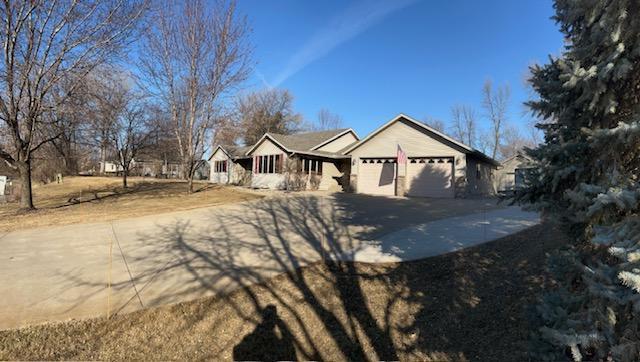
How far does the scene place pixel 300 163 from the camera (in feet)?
88.6

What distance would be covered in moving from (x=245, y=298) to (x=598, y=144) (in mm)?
5037

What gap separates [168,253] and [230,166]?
2997 cm

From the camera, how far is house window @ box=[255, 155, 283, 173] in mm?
27561

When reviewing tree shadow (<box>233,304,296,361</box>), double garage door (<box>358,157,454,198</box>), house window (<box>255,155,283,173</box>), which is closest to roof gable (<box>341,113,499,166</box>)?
double garage door (<box>358,157,454,198</box>)

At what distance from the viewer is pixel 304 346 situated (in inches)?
196

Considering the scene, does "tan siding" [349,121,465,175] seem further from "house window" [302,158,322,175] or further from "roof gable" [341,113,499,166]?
"house window" [302,158,322,175]

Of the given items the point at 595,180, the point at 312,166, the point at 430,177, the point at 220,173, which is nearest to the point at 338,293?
the point at 595,180

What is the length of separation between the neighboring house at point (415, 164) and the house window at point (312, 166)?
2.85m

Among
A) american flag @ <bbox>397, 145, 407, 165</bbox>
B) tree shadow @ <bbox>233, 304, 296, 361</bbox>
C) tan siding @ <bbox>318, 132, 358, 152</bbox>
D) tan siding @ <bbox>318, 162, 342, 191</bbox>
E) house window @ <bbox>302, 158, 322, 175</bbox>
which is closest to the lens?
tree shadow @ <bbox>233, 304, 296, 361</bbox>

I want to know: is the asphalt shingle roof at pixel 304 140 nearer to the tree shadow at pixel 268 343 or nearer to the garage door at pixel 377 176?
the garage door at pixel 377 176

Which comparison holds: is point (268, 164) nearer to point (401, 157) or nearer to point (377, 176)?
point (377, 176)

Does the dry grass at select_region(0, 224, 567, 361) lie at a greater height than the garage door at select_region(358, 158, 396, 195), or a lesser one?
lesser

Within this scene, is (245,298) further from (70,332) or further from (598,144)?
(598,144)

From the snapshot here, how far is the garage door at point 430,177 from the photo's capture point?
2225 cm
